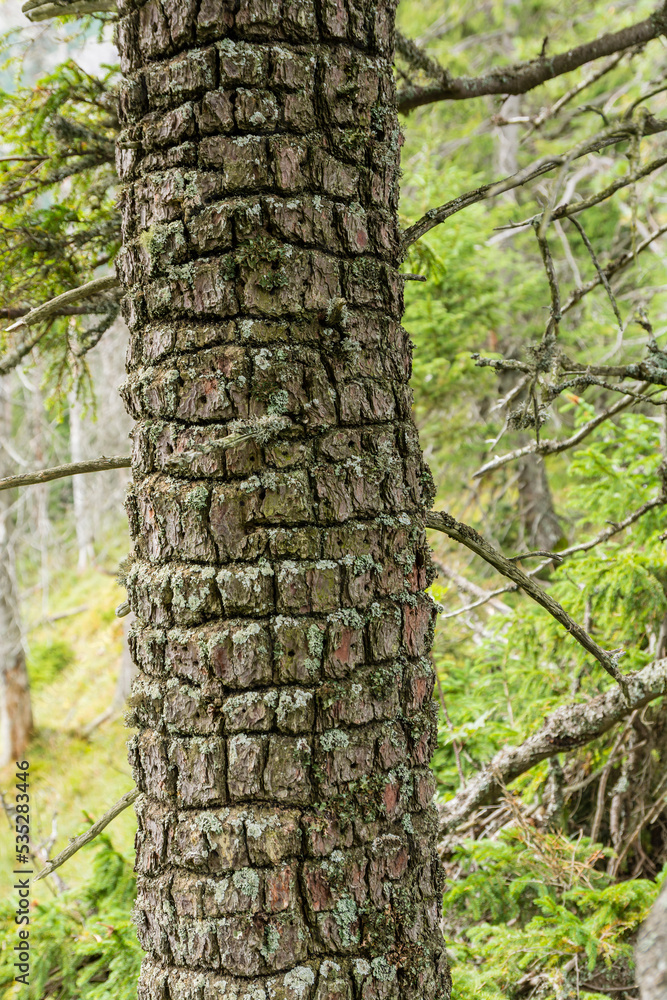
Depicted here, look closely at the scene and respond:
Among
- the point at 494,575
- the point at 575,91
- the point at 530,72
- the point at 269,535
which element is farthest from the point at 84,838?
the point at 494,575

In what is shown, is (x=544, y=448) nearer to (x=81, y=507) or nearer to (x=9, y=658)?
(x=9, y=658)

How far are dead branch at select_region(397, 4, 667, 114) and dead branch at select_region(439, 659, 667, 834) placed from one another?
7.42ft

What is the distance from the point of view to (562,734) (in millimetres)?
2646

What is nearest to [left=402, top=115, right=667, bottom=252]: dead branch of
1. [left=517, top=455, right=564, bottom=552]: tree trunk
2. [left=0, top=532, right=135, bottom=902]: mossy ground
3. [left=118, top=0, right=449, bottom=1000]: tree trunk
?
[left=118, top=0, right=449, bottom=1000]: tree trunk

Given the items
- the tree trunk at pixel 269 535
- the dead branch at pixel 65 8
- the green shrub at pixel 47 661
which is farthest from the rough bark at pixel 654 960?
the green shrub at pixel 47 661

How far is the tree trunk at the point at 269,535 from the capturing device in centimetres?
139

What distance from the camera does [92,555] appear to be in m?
13.6

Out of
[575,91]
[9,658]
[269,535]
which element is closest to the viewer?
[269,535]

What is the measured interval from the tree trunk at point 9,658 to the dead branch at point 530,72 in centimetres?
715

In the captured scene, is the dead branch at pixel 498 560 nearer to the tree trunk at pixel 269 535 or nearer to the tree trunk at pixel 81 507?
the tree trunk at pixel 269 535

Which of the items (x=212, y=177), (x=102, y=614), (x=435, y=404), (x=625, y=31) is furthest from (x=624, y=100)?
(x=102, y=614)

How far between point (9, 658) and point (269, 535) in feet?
28.6

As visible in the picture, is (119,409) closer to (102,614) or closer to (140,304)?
(102,614)

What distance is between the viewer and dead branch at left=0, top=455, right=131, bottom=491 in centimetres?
162
